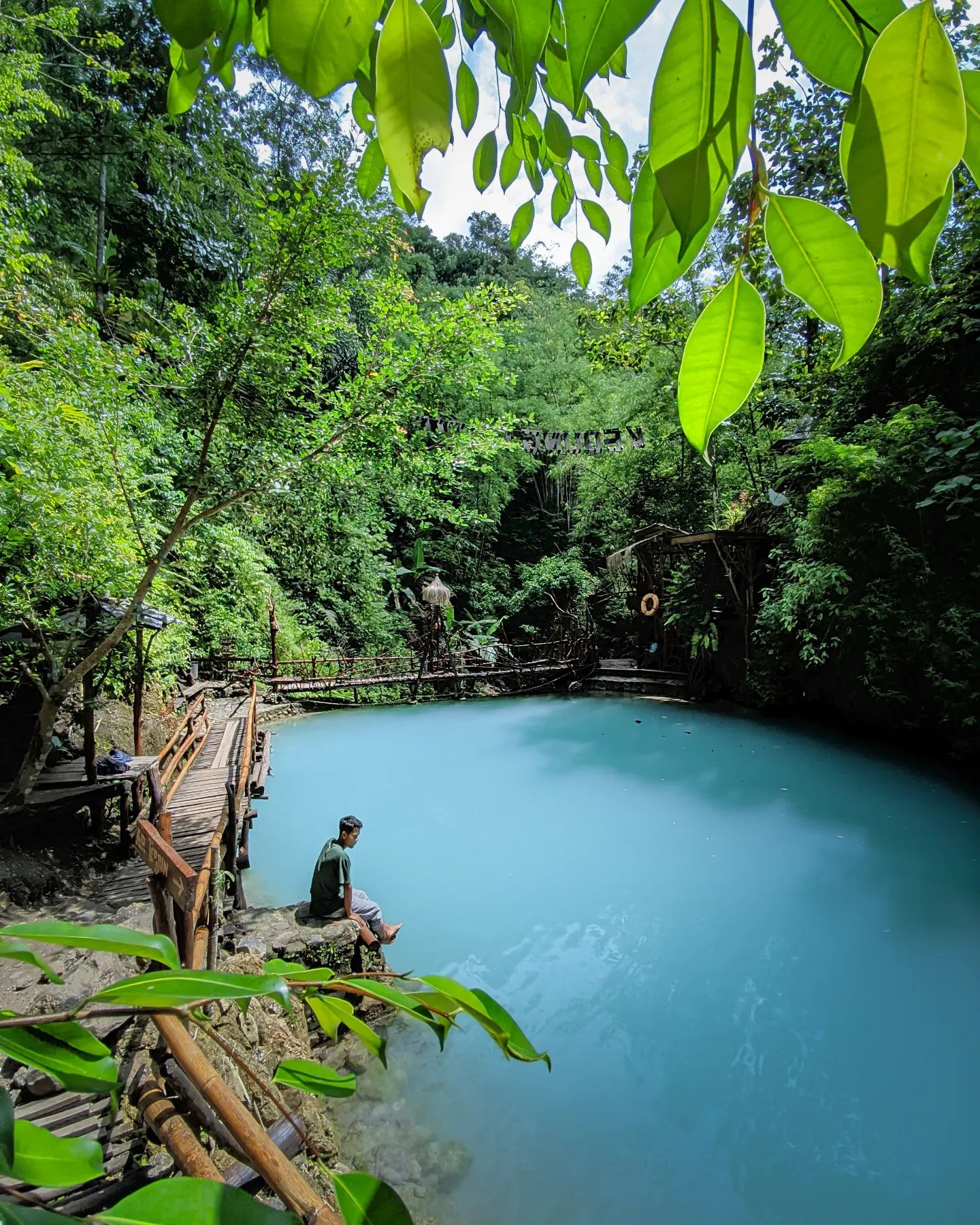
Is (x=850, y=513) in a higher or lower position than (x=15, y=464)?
higher

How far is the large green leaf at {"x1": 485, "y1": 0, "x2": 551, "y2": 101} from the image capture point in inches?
15.8

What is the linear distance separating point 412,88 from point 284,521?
5370 millimetres

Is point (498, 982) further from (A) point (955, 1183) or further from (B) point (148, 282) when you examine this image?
(B) point (148, 282)

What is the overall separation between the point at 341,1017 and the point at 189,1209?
0.54 ft

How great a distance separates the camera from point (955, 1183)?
2486mm

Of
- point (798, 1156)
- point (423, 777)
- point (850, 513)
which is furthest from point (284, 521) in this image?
point (850, 513)

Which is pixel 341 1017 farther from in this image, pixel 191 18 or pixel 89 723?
pixel 89 723

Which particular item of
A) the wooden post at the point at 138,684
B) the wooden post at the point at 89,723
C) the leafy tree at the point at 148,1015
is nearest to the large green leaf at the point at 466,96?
the leafy tree at the point at 148,1015

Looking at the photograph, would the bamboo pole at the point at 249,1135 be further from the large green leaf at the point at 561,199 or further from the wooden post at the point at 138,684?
the wooden post at the point at 138,684

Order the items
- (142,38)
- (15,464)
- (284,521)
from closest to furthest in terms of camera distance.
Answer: (15,464)
(284,521)
(142,38)

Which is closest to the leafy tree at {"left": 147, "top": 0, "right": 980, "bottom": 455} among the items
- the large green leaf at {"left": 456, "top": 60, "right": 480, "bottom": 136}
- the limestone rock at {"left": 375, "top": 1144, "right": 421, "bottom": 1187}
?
the large green leaf at {"left": 456, "top": 60, "right": 480, "bottom": 136}

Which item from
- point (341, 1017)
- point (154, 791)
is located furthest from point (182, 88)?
point (154, 791)

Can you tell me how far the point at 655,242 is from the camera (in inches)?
15.9

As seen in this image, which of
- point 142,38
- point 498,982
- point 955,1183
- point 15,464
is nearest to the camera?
point 955,1183
